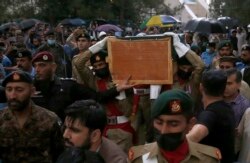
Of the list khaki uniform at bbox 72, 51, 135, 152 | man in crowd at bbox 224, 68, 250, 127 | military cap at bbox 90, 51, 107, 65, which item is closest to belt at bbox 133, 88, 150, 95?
khaki uniform at bbox 72, 51, 135, 152

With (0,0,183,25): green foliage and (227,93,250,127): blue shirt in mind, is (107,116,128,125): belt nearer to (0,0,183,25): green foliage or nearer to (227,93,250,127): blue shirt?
(227,93,250,127): blue shirt

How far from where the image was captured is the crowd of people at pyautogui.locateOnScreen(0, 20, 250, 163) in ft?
10.5

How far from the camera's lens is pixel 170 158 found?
124 inches

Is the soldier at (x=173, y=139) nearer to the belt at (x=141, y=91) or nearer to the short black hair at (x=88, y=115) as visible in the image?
the short black hair at (x=88, y=115)

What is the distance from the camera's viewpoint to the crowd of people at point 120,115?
319cm

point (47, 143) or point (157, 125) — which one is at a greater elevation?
point (157, 125)

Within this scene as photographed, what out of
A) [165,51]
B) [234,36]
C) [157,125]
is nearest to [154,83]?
[165,51]

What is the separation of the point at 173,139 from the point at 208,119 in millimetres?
853

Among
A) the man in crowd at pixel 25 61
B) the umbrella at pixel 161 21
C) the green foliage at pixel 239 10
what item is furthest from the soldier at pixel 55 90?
the green foliage at pixel 239 10

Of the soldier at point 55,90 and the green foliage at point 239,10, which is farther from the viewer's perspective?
the green foliage at point 239,10

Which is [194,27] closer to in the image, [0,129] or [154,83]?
[154,83]

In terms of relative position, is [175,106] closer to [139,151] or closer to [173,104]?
[173,104]

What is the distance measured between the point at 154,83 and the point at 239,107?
907 millimetres

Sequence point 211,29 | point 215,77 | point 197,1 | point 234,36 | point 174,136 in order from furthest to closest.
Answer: point 197,1 < point 234,36 < point 211,29 < point 215,77 < point 174,136
